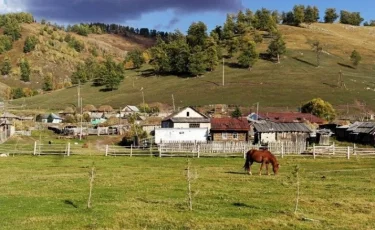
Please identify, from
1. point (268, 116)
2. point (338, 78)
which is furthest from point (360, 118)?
point (338, 78)

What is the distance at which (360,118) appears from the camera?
109562 mm

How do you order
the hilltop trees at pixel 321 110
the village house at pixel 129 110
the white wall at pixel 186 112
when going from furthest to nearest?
Answer: 1. the village house at pixel 129 110
2. the hilltop trees at pixel 321 110
3. the white wall at pixel 186 112

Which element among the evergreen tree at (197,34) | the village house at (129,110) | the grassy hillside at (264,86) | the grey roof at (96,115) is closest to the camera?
the grey roof at (96,115)

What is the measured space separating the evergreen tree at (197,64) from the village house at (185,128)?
87441 mm

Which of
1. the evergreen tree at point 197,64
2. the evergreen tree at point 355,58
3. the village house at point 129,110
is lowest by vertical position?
the village house at point 129,110

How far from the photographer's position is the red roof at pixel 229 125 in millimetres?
66125

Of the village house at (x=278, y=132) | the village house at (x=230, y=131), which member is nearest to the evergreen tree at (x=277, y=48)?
the village house at (x=278, y=132)

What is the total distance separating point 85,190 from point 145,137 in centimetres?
5193

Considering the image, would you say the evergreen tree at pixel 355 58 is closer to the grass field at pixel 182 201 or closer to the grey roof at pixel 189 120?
the grey roof at pixel 189 120

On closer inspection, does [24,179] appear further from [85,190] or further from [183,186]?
[183,186]

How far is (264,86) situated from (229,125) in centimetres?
7880

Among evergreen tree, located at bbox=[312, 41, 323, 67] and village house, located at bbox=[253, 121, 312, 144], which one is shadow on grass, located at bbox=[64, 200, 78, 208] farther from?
evergreen tree, located at bbox=[312, 41, 323, 67]

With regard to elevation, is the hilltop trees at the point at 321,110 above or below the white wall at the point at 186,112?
above

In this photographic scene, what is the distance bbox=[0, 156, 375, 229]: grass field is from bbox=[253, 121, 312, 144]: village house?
116 feet
